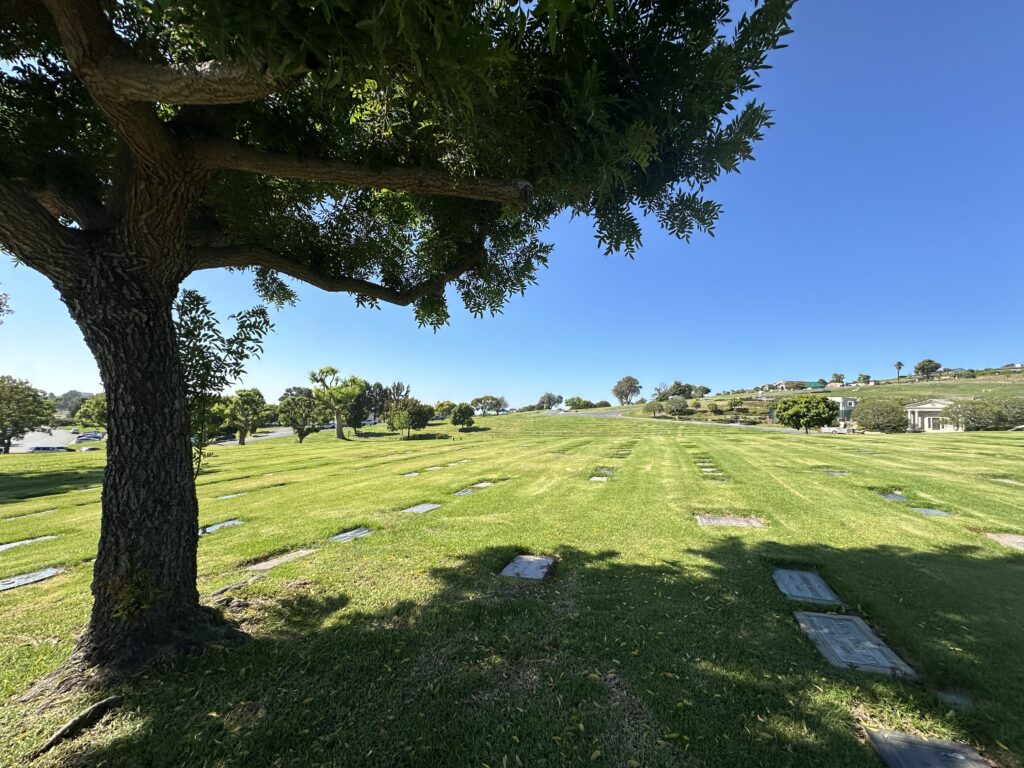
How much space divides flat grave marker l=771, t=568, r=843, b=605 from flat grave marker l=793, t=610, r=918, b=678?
0.29 metres

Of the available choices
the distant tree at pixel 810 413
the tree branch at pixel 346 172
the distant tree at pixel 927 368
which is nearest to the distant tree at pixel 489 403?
the distant tree at pixel 810 413

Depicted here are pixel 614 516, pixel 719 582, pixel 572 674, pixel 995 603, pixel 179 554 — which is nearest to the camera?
pixel 572 674

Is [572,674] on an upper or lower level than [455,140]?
lower

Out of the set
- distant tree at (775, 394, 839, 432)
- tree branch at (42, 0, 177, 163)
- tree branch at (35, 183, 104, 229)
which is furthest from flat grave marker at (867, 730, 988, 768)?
distant tree at (775, 394, 839, 432)

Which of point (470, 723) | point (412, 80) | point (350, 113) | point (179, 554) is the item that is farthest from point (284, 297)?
point (470, 723)

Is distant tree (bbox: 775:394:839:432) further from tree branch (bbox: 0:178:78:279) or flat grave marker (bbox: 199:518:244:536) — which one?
tree branch (bbox: 0:178:78:279)

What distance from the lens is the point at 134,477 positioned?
9.06 ft

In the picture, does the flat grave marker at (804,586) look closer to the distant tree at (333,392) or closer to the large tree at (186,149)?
the large tree at (186,149)

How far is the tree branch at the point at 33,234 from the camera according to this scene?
240cm

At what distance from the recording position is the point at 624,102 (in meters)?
2.75

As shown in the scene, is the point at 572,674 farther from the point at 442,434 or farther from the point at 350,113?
the point at 442,434

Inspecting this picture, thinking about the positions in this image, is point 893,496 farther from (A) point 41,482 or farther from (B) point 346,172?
(A) point 41,482

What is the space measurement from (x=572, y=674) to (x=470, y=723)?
81 centimetres

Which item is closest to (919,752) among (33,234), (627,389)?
(33,234)
